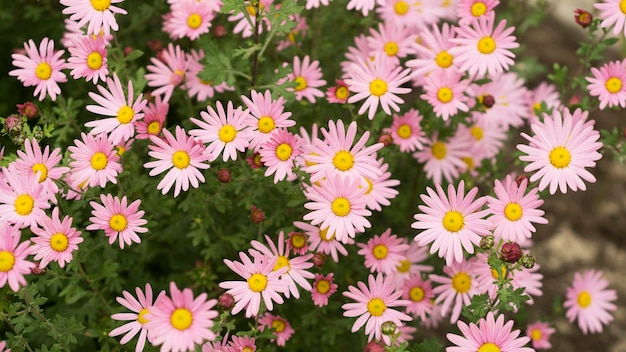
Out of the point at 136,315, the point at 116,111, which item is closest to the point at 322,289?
the point at 136,315

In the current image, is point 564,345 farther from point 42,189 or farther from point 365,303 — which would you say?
point 42,189

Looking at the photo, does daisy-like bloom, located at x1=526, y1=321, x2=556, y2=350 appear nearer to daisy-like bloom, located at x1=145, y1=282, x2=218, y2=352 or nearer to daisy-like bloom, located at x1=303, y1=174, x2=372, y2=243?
daisy-like bloom, located at x1=303, y1=174, x2=372, y2=243

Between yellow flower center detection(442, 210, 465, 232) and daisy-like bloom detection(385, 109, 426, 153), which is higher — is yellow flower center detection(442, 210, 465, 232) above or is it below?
below

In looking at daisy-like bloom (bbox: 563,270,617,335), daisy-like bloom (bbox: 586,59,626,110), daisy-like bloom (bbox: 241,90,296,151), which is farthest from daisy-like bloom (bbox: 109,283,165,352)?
daisy-like bloom (bbox: 563,270,617,335)

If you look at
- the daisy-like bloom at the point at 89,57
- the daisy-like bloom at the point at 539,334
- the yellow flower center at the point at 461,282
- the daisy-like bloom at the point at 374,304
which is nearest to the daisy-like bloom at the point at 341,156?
the daisy-like bloom at the point at 374,304

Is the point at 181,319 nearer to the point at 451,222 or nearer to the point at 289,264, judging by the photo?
the point at 289,264
